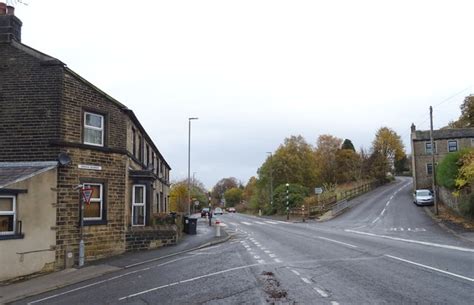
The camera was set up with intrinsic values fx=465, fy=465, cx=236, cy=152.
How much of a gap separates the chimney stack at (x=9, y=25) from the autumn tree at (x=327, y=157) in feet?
218

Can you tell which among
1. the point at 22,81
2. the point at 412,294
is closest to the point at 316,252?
the point at 412,294

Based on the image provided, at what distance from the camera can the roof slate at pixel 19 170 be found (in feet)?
48.9

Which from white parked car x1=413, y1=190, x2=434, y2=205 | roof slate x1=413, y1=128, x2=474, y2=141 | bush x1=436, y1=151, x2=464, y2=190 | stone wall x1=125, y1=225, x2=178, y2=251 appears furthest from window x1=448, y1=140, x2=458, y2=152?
stone wall x1=125, y1=225, x2=178, y2=251

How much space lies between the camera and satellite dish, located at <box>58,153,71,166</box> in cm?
1659

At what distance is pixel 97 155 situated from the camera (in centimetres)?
1831

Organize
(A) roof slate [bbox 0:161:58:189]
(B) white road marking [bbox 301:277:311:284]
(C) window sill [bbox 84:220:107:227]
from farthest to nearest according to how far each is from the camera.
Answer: (C) window sill [bbox 84:220:107:227], (A) roof slate [bbox 0:161:58:189], (B) white road marking [bbox 301:277:311:284]

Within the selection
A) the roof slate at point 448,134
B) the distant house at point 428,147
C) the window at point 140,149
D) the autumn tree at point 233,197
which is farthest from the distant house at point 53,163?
the autumn tree at point 233,197

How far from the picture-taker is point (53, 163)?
1669cm

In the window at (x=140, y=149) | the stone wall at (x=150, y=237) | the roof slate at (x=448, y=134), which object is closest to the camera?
the stone wall at (x=150, y=237)

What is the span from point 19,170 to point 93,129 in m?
3.44

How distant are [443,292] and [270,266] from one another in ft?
18.9

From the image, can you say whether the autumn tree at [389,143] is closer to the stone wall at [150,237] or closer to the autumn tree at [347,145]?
the autumn tree at [347,145]

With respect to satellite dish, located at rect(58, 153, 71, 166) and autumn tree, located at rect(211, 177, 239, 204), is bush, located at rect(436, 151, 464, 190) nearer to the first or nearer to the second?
satellite dish, located at rect(58, 153, 71, 166)

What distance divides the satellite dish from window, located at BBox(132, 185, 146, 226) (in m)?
4.85
